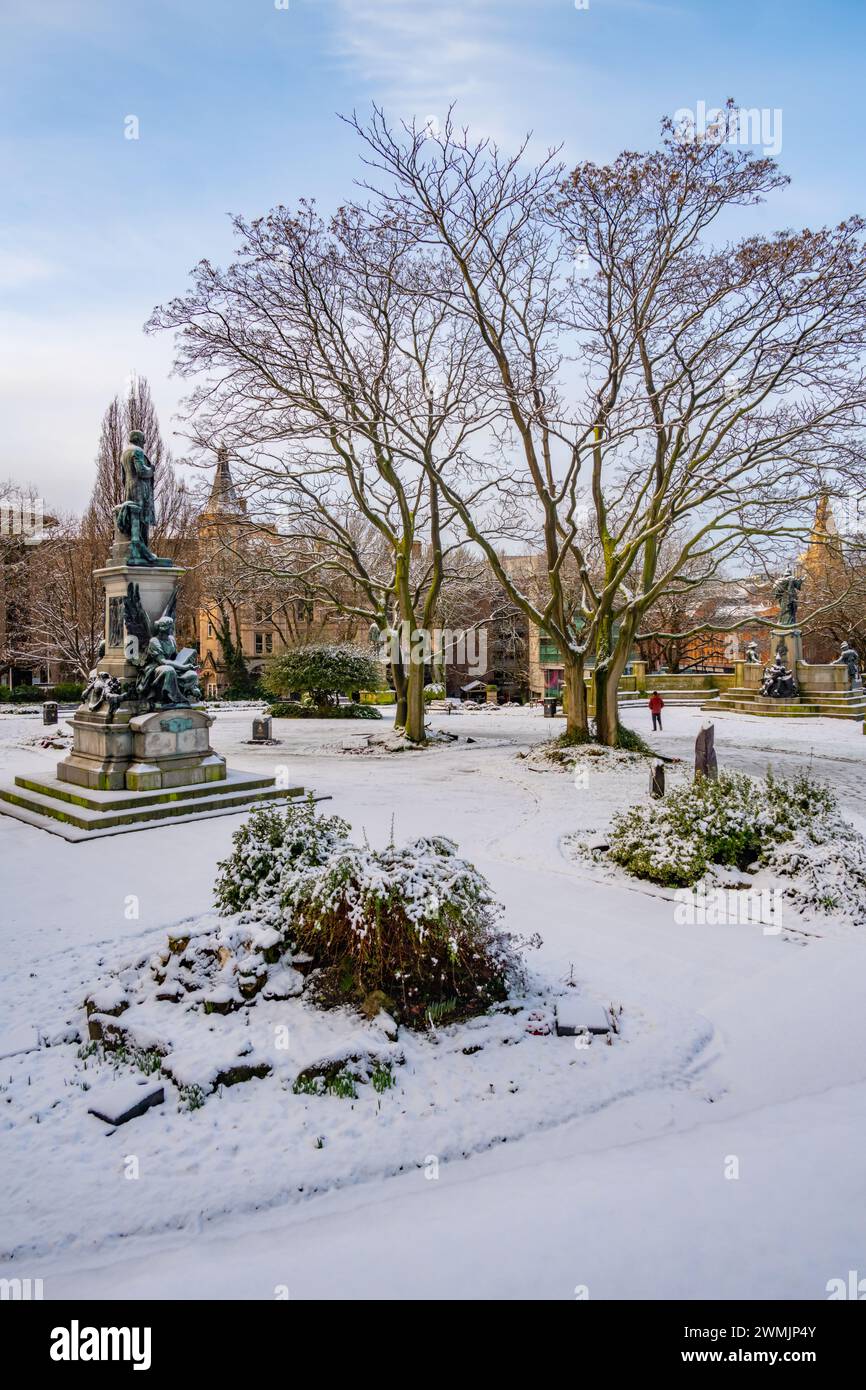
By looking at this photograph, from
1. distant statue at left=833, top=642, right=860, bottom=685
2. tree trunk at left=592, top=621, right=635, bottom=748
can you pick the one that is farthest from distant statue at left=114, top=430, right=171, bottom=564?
distant statue at left=833, top=642, right=860, bottom=685

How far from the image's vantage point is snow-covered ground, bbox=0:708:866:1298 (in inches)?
A: 121

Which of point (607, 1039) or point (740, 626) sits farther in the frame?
point (740, 626)

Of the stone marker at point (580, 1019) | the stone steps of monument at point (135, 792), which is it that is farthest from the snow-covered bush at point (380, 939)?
the stone steps of monument at point (135, 792)

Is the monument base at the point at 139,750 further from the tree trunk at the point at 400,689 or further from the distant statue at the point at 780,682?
the distant statue at the point at 780,682

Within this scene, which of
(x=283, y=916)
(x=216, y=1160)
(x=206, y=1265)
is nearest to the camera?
(x=206, y=1265)

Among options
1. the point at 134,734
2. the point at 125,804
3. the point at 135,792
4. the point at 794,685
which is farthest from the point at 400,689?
the point at 794,685

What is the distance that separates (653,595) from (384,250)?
30.7 feet

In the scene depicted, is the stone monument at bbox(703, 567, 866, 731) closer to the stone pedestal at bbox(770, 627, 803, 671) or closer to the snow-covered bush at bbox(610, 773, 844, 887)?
the stone pedestal at bbox(770, 627, 803, 671)

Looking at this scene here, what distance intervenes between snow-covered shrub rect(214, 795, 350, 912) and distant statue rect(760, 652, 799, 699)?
26.7 meters

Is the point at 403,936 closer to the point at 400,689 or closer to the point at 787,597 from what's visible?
the point at 400,689
